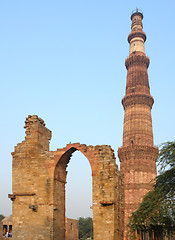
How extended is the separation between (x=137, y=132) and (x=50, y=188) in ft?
66.9

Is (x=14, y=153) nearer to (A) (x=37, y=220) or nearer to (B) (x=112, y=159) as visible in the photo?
(A) (x=37, y=220)

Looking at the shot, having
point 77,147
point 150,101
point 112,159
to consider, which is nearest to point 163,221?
point 112,159

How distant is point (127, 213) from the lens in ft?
97.6

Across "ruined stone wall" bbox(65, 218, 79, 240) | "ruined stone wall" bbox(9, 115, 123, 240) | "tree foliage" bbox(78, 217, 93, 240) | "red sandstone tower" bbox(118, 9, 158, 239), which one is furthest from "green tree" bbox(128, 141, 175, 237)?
"tree foliage" bbox(78, 217, 93, 240)

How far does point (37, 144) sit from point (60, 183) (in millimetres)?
2066

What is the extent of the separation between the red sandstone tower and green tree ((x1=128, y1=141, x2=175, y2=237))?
20395mm

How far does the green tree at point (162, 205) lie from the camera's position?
29.3 feet

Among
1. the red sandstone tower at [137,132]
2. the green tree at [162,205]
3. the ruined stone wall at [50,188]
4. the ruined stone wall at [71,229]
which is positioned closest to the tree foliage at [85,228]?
the red sandstone tower at [137,132]

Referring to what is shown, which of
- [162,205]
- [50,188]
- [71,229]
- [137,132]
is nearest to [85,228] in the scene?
[71,229]

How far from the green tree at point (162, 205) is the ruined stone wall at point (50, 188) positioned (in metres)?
1.99

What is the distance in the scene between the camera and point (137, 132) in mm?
31609

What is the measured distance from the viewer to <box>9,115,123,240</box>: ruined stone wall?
11633 mm

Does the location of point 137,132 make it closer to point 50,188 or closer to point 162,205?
point 50,188

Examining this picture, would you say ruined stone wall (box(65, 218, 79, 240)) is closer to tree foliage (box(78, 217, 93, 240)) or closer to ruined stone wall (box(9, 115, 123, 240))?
ruined stone wall (box(9, 115, 123, 240))
